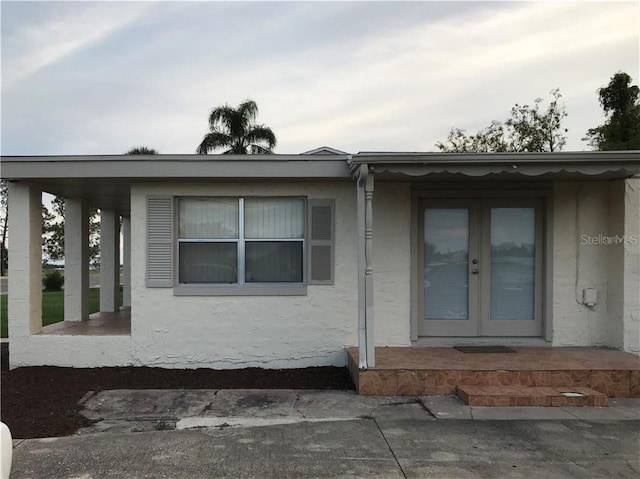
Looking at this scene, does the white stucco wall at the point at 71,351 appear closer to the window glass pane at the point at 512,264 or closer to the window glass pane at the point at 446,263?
the window glass pane at the point at 446,263

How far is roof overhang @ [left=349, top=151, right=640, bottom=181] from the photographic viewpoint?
18.6 feet

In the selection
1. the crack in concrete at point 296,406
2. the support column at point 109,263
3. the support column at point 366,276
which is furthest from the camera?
Result: the support column at point 109,263

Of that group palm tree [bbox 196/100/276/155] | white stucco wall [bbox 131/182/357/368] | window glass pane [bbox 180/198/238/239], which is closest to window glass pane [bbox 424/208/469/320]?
white stucco wall [bbox 131/182/357/368]

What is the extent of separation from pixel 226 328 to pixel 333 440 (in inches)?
121

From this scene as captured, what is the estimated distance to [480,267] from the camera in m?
7.21

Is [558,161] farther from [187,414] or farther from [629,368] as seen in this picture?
[187,414]

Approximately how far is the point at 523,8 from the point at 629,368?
598 centimetres

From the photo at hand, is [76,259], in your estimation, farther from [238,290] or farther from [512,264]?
[512,264]

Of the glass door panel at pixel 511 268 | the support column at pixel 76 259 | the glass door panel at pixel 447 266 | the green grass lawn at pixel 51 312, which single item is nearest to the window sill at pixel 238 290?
the glass door panel at pixel 447 266

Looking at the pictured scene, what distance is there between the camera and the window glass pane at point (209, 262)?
7.23 metres

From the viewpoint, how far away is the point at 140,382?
6430mm

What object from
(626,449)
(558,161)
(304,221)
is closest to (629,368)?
(626,449)

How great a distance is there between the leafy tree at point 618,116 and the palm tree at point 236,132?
15679 mm

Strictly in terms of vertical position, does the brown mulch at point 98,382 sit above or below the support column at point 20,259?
below
